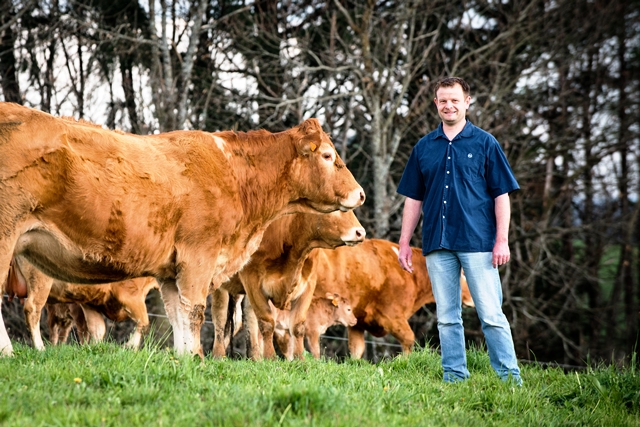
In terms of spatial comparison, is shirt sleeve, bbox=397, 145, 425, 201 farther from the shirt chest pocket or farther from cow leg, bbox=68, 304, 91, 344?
cow leg, bbox=68, 304, 91, 344

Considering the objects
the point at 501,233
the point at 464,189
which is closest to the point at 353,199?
the point at 464,189

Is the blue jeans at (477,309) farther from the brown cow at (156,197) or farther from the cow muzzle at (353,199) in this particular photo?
the brown cow at (156,197)

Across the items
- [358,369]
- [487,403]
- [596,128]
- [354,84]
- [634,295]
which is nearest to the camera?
[487,403]

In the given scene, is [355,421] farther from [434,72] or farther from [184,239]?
[434,72]

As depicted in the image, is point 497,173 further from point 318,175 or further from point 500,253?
point 318,175

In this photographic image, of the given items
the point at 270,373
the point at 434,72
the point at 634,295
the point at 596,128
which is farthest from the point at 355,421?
the point at 634,295

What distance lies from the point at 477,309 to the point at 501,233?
25.7 inches

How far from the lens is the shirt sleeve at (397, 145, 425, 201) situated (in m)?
6.19

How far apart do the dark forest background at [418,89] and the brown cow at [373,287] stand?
3435 millimetres

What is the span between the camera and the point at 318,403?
154 inches

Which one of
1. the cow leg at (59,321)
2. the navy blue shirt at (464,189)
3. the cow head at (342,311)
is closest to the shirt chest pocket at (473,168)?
the navy blue shirt at (464,189)

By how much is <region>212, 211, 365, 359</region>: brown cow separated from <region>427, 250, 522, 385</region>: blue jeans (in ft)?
8.68

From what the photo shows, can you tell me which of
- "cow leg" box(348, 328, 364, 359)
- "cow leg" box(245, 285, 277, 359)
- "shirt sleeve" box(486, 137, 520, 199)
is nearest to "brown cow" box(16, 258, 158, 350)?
"cow leg" box(245, 285, 277, 359)

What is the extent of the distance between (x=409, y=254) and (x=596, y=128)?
12.9 metres
